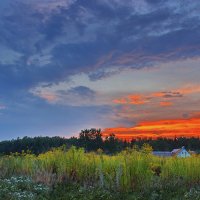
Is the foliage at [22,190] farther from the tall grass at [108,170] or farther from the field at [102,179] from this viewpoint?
the tall grass at [108,170]

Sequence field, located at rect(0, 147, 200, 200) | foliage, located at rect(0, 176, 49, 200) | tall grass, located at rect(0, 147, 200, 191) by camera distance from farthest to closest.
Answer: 1. tall grass, located at rect(0, 147, 200, 191)
2. field, located at rect(0, 147, 200, 200)
3. foliage, located at rect(0, 176, 49, 200)

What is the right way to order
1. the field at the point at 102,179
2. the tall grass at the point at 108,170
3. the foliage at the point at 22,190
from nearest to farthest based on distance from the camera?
the foliage at the point at 22,190, the field at the point at 102,179, the tall grass at the point at 108,170

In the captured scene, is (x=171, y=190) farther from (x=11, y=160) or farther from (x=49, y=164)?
(x=11, y=160)

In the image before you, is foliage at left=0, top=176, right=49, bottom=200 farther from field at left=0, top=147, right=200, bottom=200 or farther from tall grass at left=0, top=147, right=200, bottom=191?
tall grass at left=0, top=147, right=200, bottom=191

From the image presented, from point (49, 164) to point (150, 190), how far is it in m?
4.91

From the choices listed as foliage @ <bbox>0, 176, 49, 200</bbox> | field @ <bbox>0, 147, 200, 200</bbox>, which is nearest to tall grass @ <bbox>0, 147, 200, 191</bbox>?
field @ <bbox>0, 147, 200, 200</bbox>

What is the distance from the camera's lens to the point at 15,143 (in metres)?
77.3

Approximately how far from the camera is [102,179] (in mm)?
14617

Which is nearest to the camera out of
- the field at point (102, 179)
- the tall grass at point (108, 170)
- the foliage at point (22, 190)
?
the foliage at point (22, 190)

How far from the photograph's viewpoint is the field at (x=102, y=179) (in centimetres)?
1339

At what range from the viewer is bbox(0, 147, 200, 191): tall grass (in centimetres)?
1455

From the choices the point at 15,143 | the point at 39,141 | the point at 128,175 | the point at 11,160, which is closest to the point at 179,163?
the point at 128,175

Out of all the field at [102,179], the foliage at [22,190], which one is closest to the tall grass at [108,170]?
the field at [102,179]

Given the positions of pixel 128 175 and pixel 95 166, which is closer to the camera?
pixel 128 175
